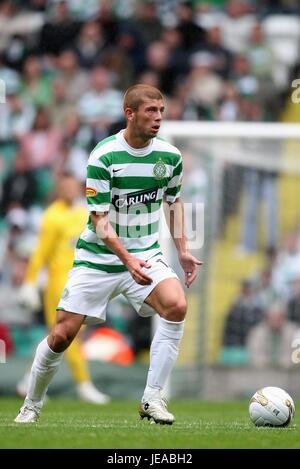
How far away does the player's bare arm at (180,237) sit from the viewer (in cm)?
806

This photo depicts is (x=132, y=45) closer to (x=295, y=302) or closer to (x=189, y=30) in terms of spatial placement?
(x=189, y=30)

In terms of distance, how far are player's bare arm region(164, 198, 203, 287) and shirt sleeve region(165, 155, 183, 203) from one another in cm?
5

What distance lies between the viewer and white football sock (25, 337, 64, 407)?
25.9 ft

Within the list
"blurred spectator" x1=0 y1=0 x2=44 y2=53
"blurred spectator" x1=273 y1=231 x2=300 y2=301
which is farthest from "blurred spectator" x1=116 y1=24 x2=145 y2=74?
"blurred spectator" x1=273 y1=231 x2=300 y2=301

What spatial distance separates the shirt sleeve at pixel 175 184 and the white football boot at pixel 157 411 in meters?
1.42

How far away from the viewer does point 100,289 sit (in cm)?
798

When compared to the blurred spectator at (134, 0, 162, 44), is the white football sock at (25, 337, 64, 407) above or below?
below

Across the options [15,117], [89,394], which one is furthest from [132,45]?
[89,394]

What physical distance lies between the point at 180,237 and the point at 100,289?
2.24ft

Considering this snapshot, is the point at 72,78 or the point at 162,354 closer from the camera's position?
the point at 162,354
